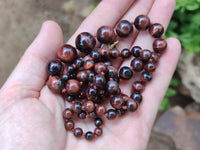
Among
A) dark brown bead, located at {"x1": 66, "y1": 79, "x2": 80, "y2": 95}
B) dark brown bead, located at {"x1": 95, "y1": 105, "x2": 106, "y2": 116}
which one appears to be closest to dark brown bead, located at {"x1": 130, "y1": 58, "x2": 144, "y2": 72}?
dark brown bead, located at {"x1": 95, "y1": 105, "x2": 106, "y2": 116}

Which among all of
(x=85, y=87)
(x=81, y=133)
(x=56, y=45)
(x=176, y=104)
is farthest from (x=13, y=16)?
(x=176, y=104)

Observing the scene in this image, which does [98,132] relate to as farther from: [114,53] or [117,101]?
[114,53]

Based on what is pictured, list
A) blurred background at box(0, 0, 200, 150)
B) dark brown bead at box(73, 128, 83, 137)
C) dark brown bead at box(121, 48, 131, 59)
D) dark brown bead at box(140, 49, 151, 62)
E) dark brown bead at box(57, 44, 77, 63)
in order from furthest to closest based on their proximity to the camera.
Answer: blurred background at box(0, 0, 200, 150) → dark brown bead at box(121, 48, 131, 59) → dark brown bead at box(140, 49, 151, 62) → dark brown bead at box(57, 44, 77, 63) → dark brown bead at box(73, 128, 83, 137)

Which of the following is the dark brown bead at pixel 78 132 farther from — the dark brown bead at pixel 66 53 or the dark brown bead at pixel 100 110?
the dark brown bead at pixel 66 53

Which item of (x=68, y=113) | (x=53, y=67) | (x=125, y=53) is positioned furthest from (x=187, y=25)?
(x=68, y=113)

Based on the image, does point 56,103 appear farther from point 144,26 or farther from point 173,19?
point 173,19

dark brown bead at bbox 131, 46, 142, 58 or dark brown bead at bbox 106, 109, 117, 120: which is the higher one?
dark brown bead at bbox 131, 46, 142, 58

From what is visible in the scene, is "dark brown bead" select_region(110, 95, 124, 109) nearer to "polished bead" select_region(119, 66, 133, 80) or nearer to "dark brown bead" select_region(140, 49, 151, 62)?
"polished bead" select_region(119, 66, 133, 80)

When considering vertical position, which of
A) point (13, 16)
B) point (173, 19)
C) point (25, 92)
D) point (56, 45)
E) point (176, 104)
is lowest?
point (176, 104)
